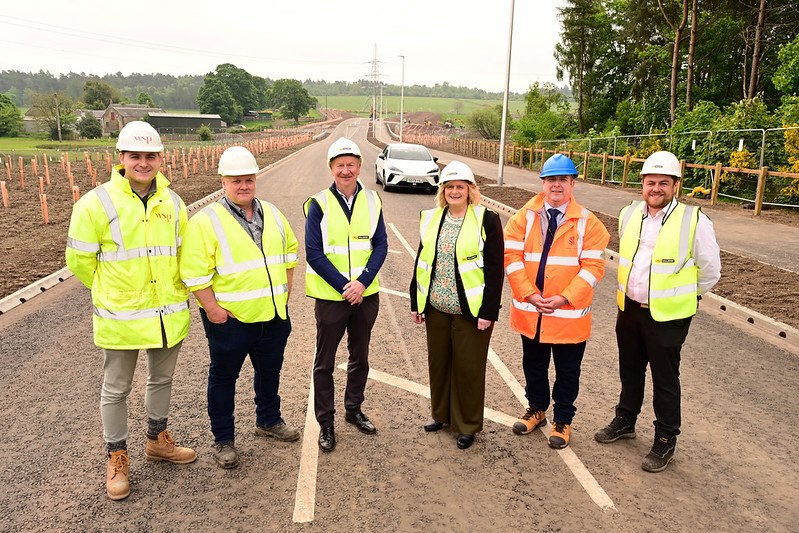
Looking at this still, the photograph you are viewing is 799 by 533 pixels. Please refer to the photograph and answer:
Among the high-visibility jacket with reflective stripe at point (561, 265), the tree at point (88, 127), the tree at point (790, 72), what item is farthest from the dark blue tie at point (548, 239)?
the tree at point (88, 127)

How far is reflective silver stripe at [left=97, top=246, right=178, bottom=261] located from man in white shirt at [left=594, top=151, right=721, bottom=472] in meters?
3.10

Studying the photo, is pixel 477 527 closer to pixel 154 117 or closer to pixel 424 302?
pixel 424 302

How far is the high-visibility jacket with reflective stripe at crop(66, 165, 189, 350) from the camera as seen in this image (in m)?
3.32

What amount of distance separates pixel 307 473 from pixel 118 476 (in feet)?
3.75

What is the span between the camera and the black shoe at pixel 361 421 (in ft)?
14.0

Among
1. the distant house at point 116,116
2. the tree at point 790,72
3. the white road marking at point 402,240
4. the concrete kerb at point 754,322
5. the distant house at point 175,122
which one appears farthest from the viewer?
the distant house at point 116,116

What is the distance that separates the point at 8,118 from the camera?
7362cm

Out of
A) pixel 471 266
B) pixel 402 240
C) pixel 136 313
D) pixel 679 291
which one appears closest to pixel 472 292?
pixel 471 266

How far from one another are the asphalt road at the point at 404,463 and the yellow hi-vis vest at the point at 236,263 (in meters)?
1.08

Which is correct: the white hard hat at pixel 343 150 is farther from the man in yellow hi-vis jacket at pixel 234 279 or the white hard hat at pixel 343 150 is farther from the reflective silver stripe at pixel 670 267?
the reflective silver stripe at pixel 670 267

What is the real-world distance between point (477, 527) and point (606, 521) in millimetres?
759

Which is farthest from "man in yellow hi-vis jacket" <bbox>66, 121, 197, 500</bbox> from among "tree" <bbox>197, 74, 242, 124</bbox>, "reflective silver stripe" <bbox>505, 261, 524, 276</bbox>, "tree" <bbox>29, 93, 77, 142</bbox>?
"tree" <bbox>197, 74, 242, 124</bbox>

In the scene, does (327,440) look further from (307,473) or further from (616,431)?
(616,431)

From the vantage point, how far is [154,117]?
89688 millimetres
